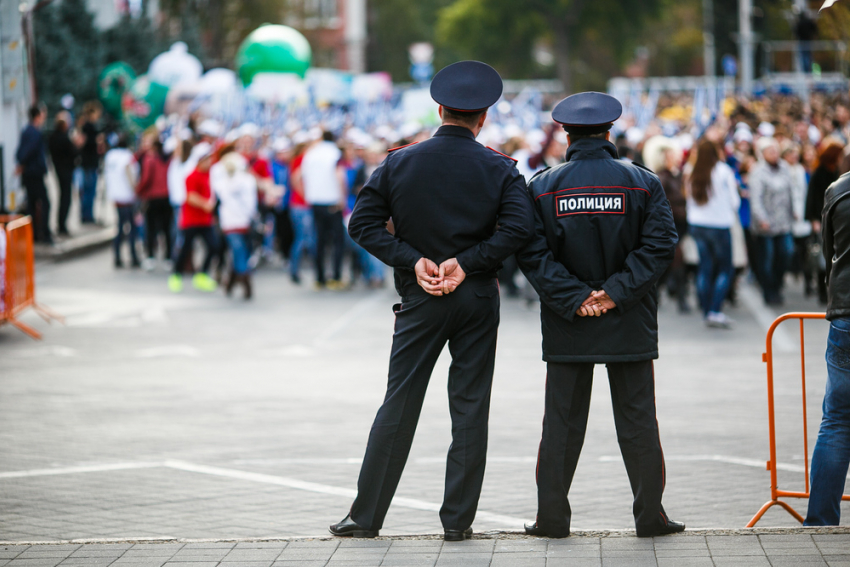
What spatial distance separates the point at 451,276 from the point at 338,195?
11429 millimetres

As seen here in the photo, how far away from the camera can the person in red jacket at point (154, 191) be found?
17.7 m

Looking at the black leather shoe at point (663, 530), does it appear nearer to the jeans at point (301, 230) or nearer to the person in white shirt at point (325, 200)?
the person in white shirt at point (325, 200)

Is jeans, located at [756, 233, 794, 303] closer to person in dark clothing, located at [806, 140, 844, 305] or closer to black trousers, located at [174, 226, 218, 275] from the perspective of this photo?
person in dark clothing, located at [806, 140, 844, 305]

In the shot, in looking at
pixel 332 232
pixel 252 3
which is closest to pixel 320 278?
pixel 332 232

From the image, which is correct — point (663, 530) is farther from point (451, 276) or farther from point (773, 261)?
point (773, 261)

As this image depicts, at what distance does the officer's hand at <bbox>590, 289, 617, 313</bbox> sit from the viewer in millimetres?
4785

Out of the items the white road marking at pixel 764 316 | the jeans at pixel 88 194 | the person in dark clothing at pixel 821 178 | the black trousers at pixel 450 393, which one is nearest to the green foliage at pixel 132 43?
the jeans at pixel 88 194

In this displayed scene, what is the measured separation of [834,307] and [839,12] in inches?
925

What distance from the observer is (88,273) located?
57.8 feet

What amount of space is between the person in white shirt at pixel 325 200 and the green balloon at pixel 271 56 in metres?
16.2

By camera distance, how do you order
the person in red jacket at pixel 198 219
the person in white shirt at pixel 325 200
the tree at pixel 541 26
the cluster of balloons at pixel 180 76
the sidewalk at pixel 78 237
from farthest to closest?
the tree at pixel 541 26
the cluster of balloons at pixel 180 76
the sidewalk at pixel 78 237
the person in white shirt at pixel 325 200
the person in red jacket at pixel 198 219

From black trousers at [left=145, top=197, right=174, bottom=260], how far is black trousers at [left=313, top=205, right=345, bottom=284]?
2979mm

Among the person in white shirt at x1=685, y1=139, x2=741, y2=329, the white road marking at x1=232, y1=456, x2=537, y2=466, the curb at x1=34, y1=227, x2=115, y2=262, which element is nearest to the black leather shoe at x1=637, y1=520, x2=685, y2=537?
the white road marking at x1=232, y1=456, x2=537, y2=466

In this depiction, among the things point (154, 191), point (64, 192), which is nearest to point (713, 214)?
point (154, 191)
